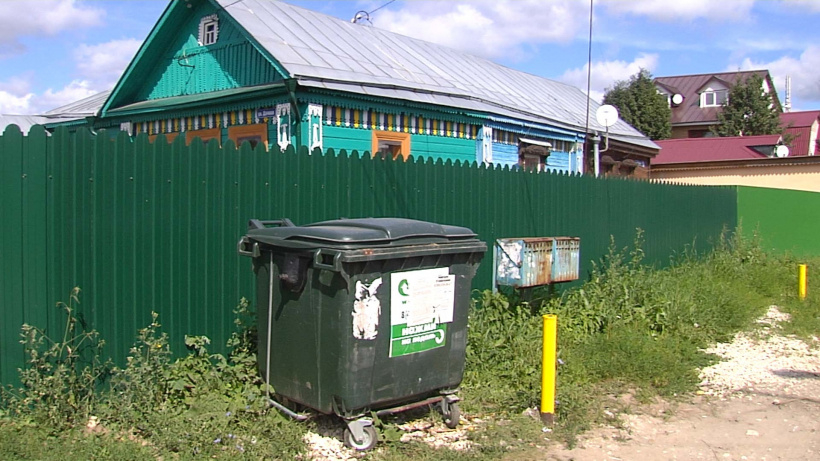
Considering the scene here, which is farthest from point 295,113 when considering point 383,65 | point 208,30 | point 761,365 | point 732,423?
point 732,423

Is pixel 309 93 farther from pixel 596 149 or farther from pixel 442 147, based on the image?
pixel 596 149

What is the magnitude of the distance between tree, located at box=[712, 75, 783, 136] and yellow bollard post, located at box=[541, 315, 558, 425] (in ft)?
124

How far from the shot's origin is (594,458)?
16.0 feet

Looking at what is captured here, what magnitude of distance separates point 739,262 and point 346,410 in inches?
434

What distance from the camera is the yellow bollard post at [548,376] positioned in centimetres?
541

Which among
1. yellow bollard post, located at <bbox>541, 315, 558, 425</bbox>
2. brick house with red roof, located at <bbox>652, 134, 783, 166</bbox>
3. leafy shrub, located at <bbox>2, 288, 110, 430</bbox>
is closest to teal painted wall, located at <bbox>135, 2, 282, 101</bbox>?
leafy shrub, located at <bbox>2, 288, 110, 430</bbox>

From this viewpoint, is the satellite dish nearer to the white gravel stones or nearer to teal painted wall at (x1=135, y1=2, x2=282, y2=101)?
the white gravel stones

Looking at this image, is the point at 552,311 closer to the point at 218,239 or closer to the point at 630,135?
the point at 218,239

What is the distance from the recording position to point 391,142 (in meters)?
11.5

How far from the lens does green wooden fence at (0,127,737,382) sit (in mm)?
4723

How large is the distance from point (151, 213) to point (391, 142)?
259 inches

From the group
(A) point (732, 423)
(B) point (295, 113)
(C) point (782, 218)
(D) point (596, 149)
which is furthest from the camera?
(D) point (596, 149)

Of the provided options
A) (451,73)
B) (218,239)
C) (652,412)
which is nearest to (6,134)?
(218,239)

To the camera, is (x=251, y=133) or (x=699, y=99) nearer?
(x=251, y=133)
